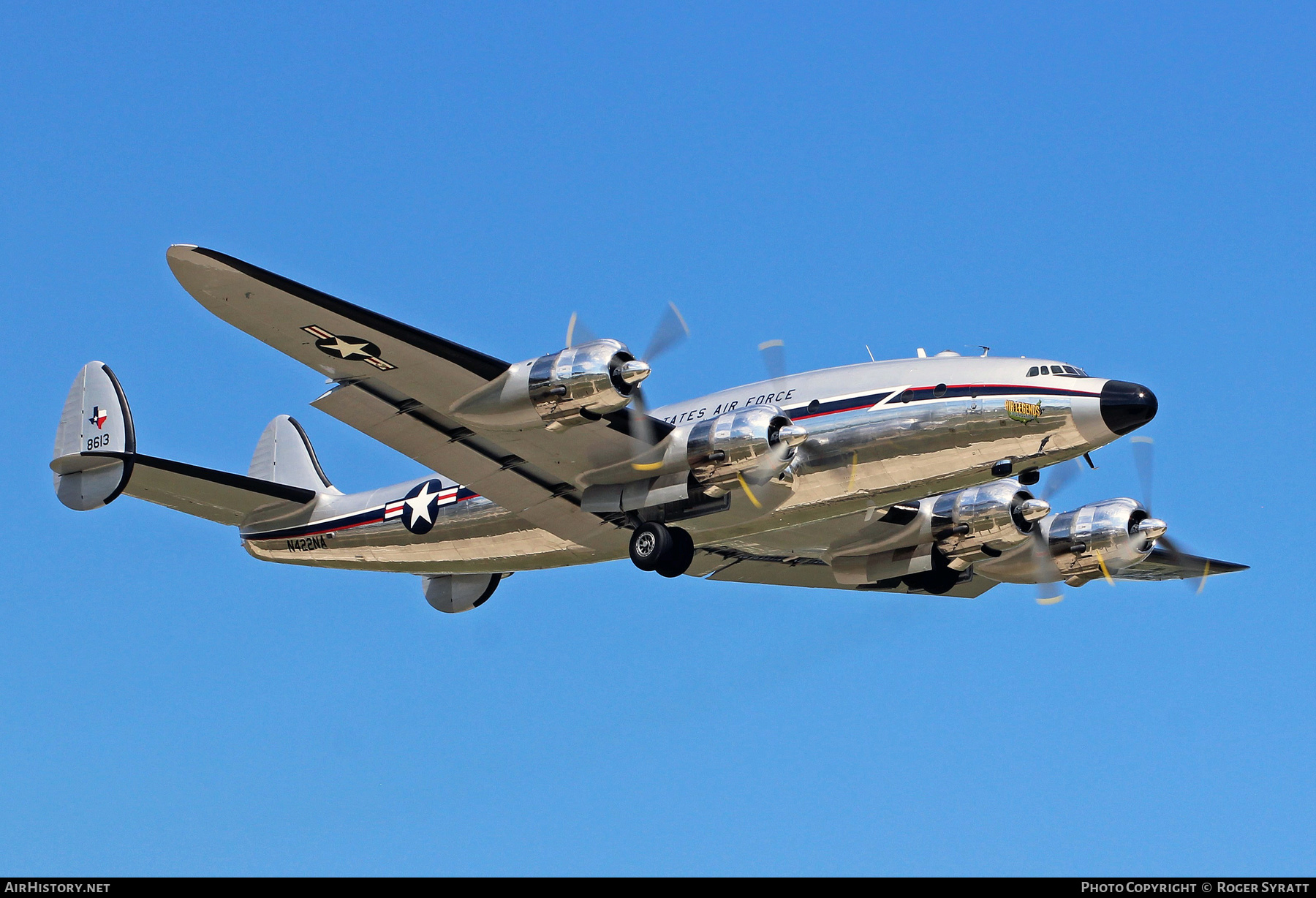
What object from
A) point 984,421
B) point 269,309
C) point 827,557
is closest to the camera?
point 269,309

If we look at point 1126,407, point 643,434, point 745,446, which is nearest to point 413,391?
point 643,434

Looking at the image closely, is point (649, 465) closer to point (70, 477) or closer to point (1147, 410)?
point (1147, 410)

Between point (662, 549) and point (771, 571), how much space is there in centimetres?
630

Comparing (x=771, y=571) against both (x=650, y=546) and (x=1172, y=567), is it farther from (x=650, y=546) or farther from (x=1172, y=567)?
(x=1172, y=567)

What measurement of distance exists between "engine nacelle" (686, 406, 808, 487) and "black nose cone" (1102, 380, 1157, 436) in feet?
14.4

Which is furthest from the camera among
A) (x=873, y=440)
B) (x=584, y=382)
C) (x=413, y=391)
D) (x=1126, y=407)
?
(x=873, y=440)

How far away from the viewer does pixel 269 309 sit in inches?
795

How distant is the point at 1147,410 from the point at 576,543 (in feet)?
31.1

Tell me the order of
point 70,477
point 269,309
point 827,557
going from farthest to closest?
point 827,557 → point 70,477 → point 269,309

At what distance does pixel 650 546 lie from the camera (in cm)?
2269

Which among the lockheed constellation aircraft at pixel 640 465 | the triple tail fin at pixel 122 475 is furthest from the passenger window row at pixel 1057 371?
the triple tail fin at pixel 122 475

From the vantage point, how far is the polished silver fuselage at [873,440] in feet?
70.6

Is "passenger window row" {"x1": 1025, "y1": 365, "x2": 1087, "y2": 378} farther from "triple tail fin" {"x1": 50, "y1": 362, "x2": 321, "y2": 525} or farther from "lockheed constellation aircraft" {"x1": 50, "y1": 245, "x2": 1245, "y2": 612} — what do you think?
"triple tail fin" {"x1": 50, "y1": 362, "x2": 321, "y2": 525}
